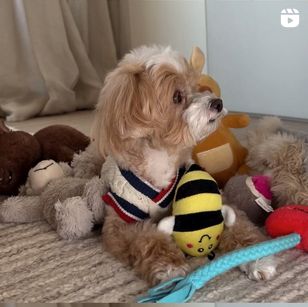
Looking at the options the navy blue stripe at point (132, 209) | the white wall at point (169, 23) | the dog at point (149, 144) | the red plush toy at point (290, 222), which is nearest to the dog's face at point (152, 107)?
the dog at point (149, 144)

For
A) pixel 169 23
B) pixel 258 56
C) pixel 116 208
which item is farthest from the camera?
pixel 169 23

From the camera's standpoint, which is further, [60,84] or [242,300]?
[60,84]

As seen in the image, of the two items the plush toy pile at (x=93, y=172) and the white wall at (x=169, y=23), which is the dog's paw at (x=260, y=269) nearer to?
the plush toy pile at (x=93, y=172)

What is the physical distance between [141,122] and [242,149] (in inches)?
17.4

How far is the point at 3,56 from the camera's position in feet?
8.18

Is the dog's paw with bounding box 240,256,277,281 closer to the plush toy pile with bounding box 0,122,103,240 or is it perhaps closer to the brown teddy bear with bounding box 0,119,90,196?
the plush toy pile with bounding box 0,122,103,240

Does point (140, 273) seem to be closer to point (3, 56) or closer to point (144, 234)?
point (144, 234)

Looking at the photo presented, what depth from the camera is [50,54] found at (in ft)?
8.27

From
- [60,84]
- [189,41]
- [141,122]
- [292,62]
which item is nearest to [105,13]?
[60,84]

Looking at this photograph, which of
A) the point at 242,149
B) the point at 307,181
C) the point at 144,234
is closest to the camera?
the point at 144,234

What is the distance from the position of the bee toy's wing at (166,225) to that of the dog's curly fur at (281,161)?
0.28m

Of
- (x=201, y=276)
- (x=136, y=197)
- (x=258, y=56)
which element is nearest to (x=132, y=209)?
(x=136, y=197)

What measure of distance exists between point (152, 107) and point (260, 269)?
37 cm

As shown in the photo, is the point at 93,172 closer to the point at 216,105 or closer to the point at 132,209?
the point at 132,209
